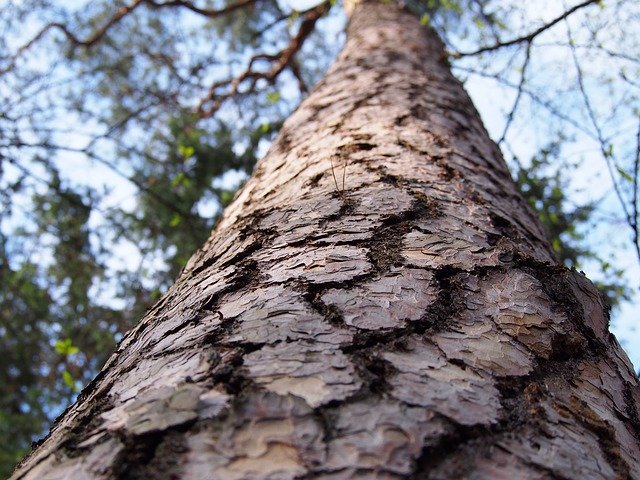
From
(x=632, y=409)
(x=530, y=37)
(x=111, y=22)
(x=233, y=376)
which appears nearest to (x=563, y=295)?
(x=632, y=409)

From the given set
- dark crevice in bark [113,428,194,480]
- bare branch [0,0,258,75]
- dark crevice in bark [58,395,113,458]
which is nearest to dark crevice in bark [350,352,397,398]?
dark crevice in bark [113,428,194,480]

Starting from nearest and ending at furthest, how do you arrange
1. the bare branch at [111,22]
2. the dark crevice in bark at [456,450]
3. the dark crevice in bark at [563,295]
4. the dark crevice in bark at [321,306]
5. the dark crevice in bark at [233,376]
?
1. the dark crevice in bark at [456,450]
2. the dark crevice in bark at [233,376]
3. the dark crevice in bark at [321,306]
4. the dark crevice in bark at [563,295]
5. the bare branch at [111,22]

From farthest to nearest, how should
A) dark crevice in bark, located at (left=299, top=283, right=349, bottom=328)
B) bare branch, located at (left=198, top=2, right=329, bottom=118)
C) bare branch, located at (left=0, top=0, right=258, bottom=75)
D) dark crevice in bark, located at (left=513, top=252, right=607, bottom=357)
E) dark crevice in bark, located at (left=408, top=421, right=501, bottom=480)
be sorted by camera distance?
bare branch, located at (left=198, top=2, right=329, bottom=118) → bare branch, located at (left=0, top=0, right=258, bottom=75) → dark crevice in bark, located at (left=513, top=252, right=607, bottom=357) → dark crevice in bark, located at (left=299, top=283, right=349, bottom=328) → dark crevice in bark, located at (left=408, top=421, right=501, bottom=480)

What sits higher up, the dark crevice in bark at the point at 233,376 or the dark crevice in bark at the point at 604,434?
the dark crevice in bark at the point at 233,376

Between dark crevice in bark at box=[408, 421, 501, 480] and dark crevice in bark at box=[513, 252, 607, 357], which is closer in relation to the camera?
dark crevice in bark at box=[408, 421, 501, 480]

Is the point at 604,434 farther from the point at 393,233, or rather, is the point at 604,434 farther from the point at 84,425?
the point at 84,425

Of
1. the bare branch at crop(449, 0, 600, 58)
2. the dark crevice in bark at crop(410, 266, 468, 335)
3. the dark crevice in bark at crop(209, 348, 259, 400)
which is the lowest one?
the dark crevice in bark at crop(209, 348, 259, 400)

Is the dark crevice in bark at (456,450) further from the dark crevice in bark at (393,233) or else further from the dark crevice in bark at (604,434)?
the dark crevice in bark at (393,233)

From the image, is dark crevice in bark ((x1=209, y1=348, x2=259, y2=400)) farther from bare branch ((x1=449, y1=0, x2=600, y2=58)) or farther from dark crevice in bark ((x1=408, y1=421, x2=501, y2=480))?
bare branch ((x1=449, y1=0, x2=600, y2=58))

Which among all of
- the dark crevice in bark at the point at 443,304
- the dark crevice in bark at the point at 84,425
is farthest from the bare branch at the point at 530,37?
the dark crevice in bark at the point at 84,425
